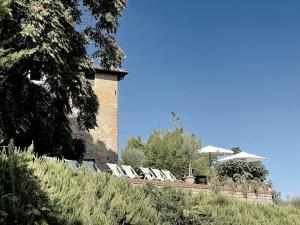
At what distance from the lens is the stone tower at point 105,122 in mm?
29844

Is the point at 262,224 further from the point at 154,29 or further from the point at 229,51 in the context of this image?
the point at 229,51

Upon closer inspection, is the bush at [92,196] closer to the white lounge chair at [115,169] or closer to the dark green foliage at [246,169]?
the white lounge chair at [115,169]

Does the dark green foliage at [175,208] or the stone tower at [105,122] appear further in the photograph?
the stone tower at [105,122]

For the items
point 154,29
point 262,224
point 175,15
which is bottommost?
point 262,224

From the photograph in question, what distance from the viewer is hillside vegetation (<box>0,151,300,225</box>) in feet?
24.8

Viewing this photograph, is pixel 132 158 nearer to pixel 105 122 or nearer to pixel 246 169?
pixel 105 122

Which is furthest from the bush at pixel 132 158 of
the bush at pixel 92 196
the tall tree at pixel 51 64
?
the bush at pixel 92 196

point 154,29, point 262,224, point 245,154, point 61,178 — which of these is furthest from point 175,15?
point 61,178

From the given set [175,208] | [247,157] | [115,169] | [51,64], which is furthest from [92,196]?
[247,157]

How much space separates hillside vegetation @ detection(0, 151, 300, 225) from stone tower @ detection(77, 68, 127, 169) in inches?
648

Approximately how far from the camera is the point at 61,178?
30.5ft

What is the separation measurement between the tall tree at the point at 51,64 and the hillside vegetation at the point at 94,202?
20.1 feet

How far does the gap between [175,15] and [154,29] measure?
16.6 ft

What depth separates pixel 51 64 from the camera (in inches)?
717
